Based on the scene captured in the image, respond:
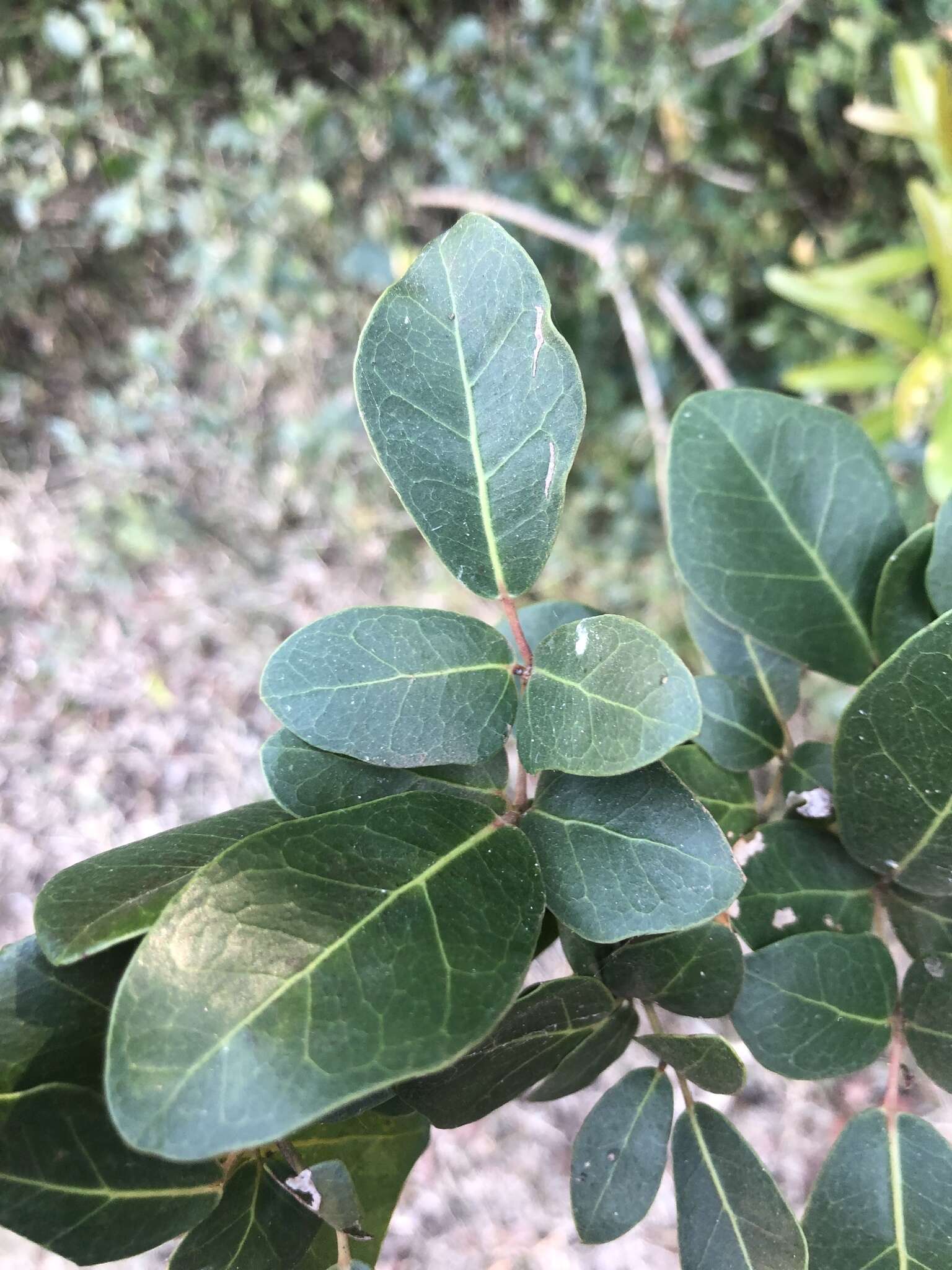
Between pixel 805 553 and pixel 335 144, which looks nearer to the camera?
pixel 805 553

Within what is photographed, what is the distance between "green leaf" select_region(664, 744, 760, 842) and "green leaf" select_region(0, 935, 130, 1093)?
0.31m

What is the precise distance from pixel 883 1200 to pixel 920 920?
0.15 metres

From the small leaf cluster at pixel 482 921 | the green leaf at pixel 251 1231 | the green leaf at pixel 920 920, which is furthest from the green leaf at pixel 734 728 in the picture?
the green leaf at pixel 251 1231

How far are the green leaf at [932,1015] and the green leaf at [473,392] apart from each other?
0.32m

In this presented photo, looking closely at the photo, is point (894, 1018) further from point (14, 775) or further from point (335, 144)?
point (14, 775)

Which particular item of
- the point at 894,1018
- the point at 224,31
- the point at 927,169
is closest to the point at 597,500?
the point at 927,169

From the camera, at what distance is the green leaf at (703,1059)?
0.41 m

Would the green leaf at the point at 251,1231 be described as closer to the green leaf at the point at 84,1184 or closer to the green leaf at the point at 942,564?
the green leaf at the point at 84,1184

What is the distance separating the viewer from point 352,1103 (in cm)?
39

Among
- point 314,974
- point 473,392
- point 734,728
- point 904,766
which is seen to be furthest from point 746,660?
point 314,974

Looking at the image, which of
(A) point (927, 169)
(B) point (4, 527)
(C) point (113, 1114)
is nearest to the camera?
(C) point (113, 1114)

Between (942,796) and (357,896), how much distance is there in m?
0.30

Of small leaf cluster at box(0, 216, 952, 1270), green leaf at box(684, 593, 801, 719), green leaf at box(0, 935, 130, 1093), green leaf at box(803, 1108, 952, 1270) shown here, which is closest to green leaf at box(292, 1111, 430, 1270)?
small leaf cluster at box(0, 216, 952, 1270)

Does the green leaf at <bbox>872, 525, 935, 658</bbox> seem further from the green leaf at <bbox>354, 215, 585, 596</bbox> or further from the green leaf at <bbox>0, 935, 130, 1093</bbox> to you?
the green leaf at <bbox>0, 935, 130, 1093</bbox>
